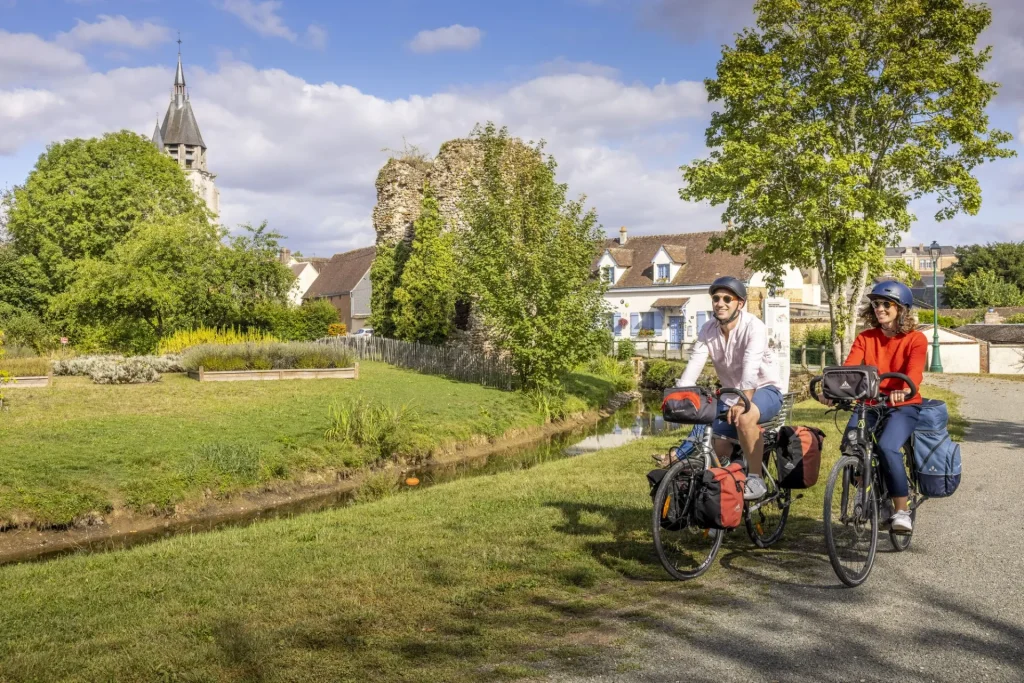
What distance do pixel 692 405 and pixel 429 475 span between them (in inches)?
433

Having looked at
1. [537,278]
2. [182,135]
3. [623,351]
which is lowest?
[623,351]

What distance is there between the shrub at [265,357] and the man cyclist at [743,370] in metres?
21.2

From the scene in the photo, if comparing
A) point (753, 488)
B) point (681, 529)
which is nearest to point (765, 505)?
point (753, 488)

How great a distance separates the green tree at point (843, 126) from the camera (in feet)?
59.7

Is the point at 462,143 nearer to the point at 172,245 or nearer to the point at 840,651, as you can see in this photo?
the point at 172,245

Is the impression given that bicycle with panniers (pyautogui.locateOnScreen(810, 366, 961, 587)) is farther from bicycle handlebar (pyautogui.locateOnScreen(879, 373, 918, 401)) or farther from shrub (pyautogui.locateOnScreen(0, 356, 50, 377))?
shrub (pyautogui.locateOnScreen(0, 356, 50, 377))

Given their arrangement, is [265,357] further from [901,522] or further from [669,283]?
[669,283]

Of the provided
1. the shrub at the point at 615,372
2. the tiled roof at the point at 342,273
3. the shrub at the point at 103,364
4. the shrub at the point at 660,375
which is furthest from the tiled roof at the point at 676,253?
the shrub at the point at 103,364

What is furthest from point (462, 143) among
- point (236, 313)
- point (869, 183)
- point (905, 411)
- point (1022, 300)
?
point (1022, 300)

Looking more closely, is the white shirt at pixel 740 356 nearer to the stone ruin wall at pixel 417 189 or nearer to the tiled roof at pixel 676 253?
the stone ruin wall at pixel 417 189

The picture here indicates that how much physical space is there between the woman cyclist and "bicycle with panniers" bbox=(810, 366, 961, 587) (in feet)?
0.20

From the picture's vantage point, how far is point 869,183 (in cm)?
1925

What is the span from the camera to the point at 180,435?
1560 cm

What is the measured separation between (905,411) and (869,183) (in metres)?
14.4
